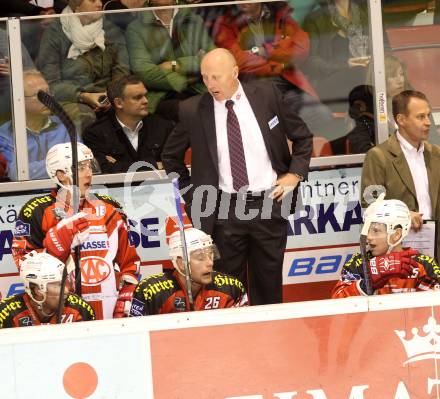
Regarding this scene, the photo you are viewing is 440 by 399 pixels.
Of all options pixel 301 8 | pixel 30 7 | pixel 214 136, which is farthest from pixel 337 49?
pixel 30 7

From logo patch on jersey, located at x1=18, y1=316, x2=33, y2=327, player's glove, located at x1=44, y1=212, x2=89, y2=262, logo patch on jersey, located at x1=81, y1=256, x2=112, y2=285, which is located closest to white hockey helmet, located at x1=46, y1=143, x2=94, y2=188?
player's glove, located at x1=44, y1=212, x2=89, y2=262

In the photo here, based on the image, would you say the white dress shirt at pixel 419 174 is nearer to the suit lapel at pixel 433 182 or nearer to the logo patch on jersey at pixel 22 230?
the suit lapel at pixel 433 182

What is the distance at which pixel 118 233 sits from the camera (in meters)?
7.89

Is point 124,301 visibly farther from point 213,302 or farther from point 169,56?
point 169,56

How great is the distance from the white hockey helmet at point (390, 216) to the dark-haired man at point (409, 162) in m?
0.34

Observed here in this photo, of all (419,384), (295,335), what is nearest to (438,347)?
(419,384)

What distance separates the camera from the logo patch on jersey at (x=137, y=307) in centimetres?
737

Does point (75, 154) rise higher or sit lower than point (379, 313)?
higher

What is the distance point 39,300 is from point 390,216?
2.05 meters

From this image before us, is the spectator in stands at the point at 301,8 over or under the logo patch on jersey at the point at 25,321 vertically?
over

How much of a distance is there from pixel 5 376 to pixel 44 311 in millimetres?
1721

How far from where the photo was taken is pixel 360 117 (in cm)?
863

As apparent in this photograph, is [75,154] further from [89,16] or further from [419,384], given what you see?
[419,384]

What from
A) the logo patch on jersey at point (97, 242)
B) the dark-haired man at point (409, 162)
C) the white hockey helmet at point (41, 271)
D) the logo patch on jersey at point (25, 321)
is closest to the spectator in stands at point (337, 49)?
the dark-haired man at point (409, 162)
